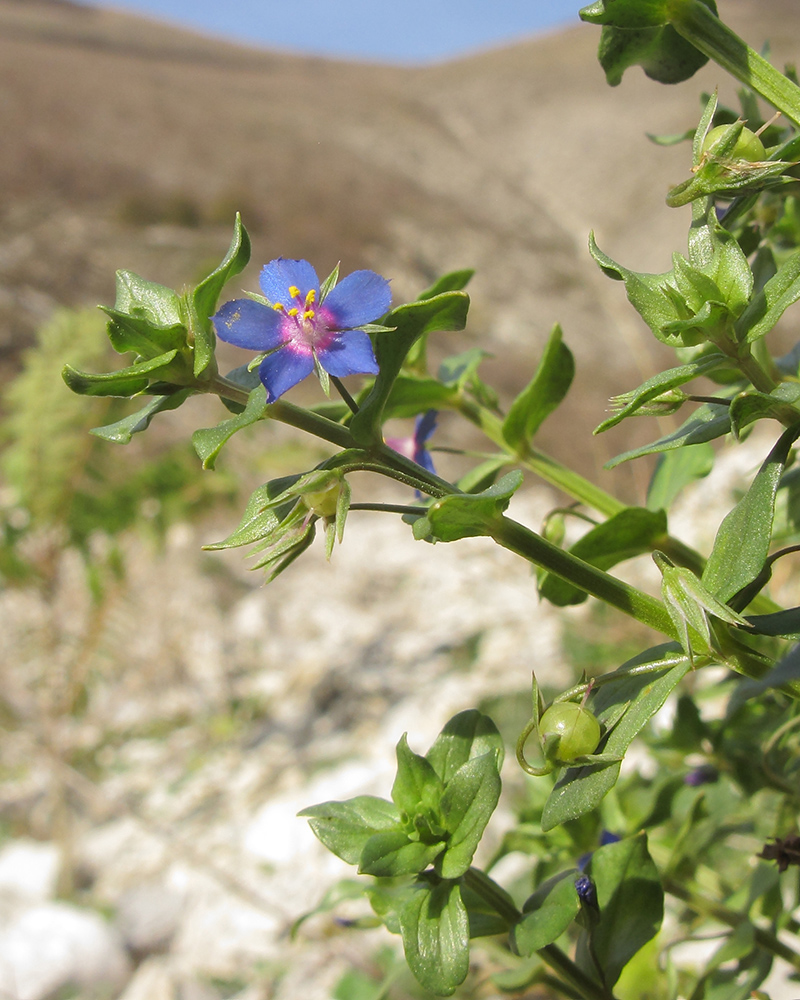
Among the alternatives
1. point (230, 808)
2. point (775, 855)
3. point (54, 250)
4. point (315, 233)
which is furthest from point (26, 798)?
point (315, 233)

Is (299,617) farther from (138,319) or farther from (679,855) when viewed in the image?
(138,319)

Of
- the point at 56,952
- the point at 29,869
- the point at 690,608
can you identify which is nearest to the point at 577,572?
the point at 690,608

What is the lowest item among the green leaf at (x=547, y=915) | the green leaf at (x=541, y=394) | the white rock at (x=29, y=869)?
the green leaf at (x=547, y=915)

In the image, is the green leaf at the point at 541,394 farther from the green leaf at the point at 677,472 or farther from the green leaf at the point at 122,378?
the green leaf at the point at 122,378

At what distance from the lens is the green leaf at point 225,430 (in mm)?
375

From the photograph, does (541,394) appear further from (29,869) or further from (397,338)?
(29,869)

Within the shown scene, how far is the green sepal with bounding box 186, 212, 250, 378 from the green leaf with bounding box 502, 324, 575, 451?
0.25 meters

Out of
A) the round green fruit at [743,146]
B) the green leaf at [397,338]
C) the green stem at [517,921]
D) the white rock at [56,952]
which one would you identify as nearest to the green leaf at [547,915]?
the green stem at [517,921]

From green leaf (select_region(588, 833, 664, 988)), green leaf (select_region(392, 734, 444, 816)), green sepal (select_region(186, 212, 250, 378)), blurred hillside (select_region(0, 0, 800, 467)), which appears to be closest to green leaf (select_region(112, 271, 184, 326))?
green sepal (select_region(186, 212, 250, 378))

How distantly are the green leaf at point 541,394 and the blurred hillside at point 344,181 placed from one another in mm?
955

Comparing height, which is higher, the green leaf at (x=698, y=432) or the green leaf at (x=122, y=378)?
the green leaf at (x=122, y=378)

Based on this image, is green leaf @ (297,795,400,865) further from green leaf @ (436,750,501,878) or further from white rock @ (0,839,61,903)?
white rock @ (0,839,61,903)

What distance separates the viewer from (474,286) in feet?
22.7

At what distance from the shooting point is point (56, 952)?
65.8 inches
